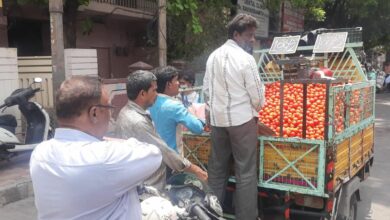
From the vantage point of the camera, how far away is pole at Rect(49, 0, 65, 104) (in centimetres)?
508

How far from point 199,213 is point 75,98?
2.82 feet

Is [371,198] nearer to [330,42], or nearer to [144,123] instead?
[330,42]

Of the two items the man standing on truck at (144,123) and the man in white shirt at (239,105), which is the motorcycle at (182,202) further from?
the man in white shirt at (239,105)

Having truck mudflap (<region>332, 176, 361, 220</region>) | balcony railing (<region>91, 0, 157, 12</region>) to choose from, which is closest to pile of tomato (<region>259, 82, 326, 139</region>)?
truck mudflap (<region>332, 176, 361, 220</region>)

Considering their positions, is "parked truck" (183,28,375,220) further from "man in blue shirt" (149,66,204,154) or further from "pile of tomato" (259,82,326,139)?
"man in blue shirt" (149,66,204,154)

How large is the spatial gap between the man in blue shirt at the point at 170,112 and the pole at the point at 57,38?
2.12 meters

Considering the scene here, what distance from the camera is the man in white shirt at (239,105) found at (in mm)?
3346

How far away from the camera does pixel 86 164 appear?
1420 millimetres

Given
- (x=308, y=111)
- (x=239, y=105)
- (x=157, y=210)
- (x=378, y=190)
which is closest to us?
(x=157, y=210)

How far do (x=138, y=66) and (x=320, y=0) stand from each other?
5736 mm

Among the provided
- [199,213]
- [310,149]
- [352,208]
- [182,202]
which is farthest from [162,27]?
[199,213]

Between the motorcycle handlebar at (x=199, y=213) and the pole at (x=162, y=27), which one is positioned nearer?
the motorcycle handlebar at (x=199, y=213)

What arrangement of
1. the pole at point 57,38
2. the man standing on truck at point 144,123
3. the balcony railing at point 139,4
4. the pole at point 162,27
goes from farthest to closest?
the balcony railing at point 139,4
the pole at point 162,27
the pole at point 57,38
the man standing on truck at point 144,123

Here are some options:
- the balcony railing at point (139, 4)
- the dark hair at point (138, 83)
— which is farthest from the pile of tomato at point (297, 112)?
the balcony railing at point (139, 4)
